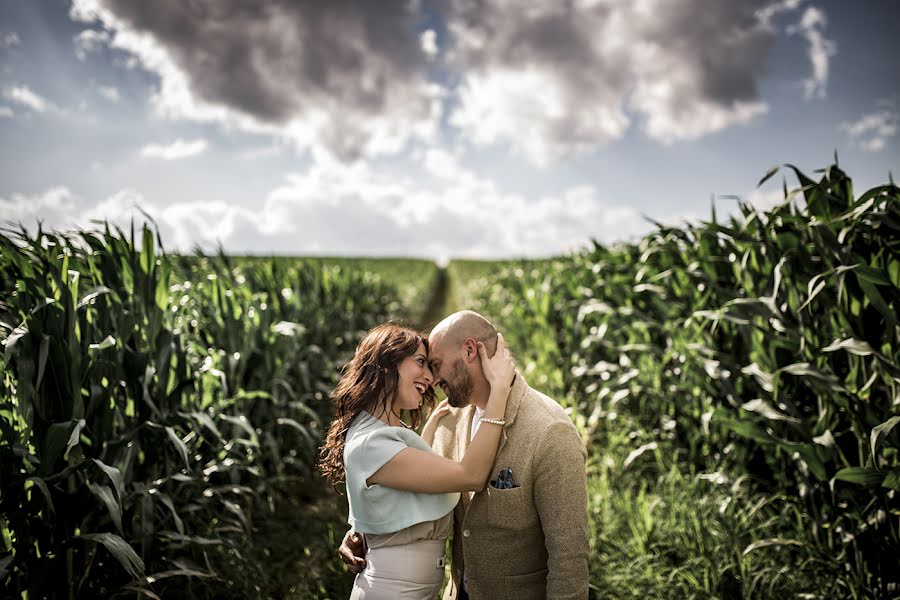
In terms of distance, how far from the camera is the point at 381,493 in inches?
76.5

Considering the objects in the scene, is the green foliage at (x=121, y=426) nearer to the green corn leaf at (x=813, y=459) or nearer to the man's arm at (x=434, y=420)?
the man's arm at (x=434, y=420)

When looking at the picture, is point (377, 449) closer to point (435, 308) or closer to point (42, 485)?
point (42, 485)

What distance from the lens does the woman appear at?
1.92 metres

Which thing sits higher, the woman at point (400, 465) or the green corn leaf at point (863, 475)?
the woman at point (400, 465)

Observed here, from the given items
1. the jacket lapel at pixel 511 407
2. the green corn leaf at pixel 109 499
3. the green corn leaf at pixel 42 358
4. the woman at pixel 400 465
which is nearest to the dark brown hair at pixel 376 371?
the woman at pixel 400 465

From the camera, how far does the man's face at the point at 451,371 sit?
2086 millimetres

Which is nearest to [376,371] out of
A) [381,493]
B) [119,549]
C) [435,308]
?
[381,493]

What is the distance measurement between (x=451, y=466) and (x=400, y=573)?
1.37 ft

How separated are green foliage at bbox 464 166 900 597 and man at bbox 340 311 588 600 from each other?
156 cm

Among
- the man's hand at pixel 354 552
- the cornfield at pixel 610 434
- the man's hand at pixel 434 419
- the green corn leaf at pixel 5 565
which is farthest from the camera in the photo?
the cornfield at pixel 610 434

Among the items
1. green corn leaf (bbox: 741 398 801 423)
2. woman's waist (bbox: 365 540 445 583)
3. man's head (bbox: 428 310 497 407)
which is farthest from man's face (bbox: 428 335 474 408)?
green corn leaf (bbox: 741 398 801 423)

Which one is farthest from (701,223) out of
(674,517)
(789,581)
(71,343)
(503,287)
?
(503,287)

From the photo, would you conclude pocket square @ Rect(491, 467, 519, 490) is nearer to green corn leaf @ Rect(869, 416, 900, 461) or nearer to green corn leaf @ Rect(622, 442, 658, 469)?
green corn leaf @ Rect(869, 416, 900, 461)

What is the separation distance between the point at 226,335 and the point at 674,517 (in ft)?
10.6
